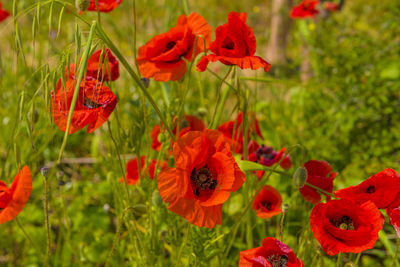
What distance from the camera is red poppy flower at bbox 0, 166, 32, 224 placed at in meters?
0.63

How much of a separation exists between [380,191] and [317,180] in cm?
14

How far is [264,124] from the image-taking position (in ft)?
5.77

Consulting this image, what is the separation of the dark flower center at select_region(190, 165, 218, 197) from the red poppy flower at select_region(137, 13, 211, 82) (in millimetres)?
224

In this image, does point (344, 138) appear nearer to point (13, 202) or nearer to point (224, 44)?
point (224, 44)

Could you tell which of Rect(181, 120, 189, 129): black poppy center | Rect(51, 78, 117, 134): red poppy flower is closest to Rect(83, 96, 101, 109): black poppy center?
Rect(51, 78, 117, 134): red poppy flower

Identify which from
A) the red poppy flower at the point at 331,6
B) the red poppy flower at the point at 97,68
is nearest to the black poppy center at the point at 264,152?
the red poppy flower at the point at 97,68

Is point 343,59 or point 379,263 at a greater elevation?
point 343,59

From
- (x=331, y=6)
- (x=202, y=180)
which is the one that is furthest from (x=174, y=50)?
(x=331, y=6)

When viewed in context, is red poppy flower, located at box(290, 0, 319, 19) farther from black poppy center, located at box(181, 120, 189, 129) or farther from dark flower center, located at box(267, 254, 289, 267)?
dark flower center, located at box(267, 254, 289, 267)

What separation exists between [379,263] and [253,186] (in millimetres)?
645

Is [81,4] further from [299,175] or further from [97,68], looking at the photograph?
[299,175]

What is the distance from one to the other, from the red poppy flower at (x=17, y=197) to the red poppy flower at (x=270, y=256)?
1.36 ft

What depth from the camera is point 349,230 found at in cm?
64

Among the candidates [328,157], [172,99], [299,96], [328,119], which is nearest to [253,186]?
[172,99]
